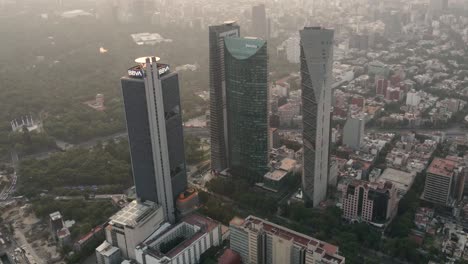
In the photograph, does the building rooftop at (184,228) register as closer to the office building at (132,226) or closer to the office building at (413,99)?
the office building at (132,226)

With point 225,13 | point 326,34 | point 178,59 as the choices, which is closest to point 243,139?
point 326,34

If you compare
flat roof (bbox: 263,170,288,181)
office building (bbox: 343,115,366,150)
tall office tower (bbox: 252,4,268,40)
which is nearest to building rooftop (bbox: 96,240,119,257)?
flat roof (bbox: 263,170,288,181)

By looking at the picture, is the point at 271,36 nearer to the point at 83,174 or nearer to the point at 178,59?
the point at 178,59

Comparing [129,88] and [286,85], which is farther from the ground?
[129,88]

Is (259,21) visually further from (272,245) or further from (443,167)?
(272,245)

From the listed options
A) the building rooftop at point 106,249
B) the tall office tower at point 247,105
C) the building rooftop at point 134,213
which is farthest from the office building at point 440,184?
the building rooftop at point 106,249

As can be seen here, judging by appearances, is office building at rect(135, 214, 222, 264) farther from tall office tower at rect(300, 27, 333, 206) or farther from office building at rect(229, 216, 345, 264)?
tall office tower at rect(300, 27, 333, 206)
